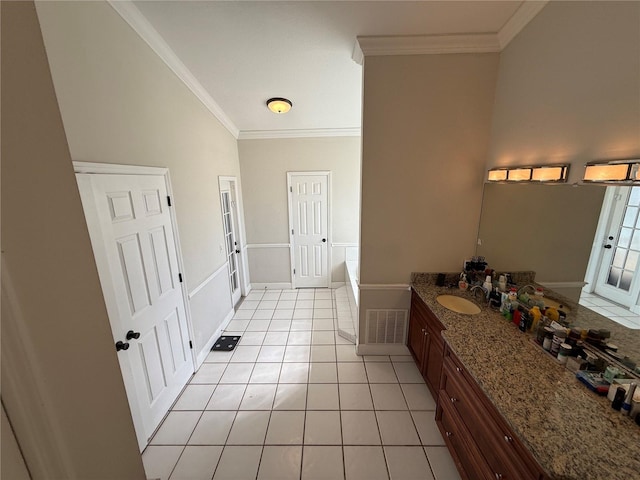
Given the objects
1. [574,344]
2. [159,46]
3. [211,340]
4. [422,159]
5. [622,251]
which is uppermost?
[159,46]

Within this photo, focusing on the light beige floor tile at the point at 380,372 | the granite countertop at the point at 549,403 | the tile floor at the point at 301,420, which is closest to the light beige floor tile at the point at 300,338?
the tile floor at the point at 301,420

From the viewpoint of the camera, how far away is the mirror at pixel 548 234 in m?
1.42

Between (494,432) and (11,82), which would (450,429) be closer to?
(494,432)

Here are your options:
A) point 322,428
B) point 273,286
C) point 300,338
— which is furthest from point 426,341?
point 273,286

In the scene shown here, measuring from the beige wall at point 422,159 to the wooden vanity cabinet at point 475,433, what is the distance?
104cm

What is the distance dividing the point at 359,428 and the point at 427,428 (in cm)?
54

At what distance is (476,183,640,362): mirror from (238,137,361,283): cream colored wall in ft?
7.89

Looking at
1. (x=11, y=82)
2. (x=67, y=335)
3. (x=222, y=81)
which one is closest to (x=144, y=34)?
(x=222, y=81)

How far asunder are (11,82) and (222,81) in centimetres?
255

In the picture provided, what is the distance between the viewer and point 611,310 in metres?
1.35

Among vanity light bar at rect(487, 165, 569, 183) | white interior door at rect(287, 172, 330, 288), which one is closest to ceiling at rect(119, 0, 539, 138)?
vanity light bar at rect(487, 165, 569, 183)

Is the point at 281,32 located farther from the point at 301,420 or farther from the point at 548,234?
the point at 301,420

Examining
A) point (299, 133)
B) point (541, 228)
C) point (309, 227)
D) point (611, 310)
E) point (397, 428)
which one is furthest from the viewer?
point (309, 227)

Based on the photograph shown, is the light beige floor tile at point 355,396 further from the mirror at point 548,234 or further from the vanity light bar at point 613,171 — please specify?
the vanity light bar at point 613,171
